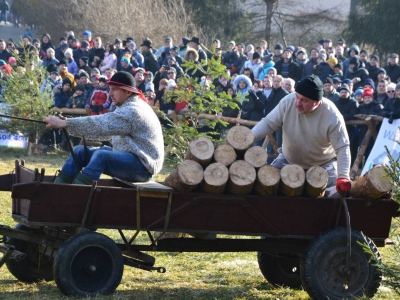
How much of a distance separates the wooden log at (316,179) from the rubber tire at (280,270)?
1.10 meters

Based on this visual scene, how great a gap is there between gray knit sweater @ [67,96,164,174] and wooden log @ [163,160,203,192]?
55 centimetres

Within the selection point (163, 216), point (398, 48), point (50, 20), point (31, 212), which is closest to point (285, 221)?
point (163, 216)

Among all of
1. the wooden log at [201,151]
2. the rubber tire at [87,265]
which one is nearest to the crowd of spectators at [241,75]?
the wooden log at [201,151]

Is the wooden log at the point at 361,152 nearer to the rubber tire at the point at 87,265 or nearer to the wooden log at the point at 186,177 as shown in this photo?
the wooden log at the point at 186,177

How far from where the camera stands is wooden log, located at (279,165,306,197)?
22.4 ft

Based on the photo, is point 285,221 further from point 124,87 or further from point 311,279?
point 124,87

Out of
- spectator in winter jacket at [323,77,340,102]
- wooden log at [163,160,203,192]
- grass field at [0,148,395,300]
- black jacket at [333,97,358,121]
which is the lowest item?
grass field at [0,148,395,300]

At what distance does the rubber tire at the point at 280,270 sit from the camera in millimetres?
7789

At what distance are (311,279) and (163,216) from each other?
1.38 meters

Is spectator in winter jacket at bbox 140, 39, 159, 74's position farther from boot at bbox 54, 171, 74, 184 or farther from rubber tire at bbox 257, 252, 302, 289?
boot at bbox 54, 171, 74, 184

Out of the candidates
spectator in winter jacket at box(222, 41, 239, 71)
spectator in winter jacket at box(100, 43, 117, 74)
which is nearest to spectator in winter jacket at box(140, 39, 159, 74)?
spectator in winter jacket at box(100, 43, 117, 74)

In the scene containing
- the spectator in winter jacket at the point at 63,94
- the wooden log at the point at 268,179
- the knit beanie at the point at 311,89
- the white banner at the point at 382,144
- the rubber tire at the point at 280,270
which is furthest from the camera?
the spectator in winter jacket at the point at 63,94

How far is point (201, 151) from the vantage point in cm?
688

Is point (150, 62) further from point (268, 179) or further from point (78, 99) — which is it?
point (268, 179)
